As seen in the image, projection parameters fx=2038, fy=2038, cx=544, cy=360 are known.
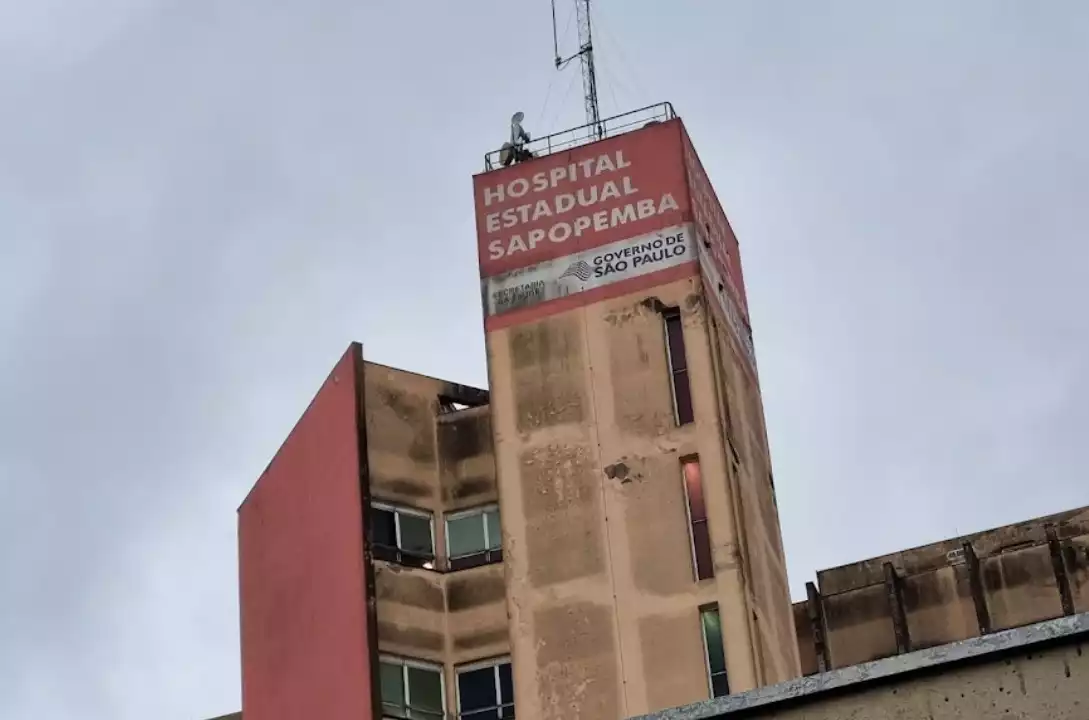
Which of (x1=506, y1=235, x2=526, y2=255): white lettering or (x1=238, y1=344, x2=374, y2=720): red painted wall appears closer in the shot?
(x1=238, y1=344, x2=374, y2=720): red painted wall

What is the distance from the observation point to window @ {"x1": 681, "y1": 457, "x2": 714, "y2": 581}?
4388cm

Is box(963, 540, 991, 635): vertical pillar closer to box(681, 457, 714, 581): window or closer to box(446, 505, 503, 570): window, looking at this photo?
box(681, 457, 714, 581): window

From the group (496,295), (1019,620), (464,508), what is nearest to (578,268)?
(496,295)

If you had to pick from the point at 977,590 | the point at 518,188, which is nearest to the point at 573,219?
the point at 518,188

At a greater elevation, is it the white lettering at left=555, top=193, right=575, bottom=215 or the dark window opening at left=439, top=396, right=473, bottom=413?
the white lettering at left=555, top=193, right=575, bottom=215

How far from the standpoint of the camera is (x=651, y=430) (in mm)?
45156

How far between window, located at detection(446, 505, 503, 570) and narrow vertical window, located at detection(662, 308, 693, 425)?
212 inches

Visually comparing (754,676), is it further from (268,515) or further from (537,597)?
(268,515)

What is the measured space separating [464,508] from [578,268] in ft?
20.8

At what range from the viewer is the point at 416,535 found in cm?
4788

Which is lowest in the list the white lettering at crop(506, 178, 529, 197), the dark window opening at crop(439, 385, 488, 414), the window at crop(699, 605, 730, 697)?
the window at crop(699, 605, 730, 697)

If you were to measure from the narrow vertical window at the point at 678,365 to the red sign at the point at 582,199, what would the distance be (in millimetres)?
2353

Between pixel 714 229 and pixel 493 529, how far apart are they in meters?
8.99

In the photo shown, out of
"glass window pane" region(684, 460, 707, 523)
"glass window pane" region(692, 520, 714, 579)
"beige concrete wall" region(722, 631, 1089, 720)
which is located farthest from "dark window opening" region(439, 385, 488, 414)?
"beige concrete wall" region(722, 631, 1089, 720)
